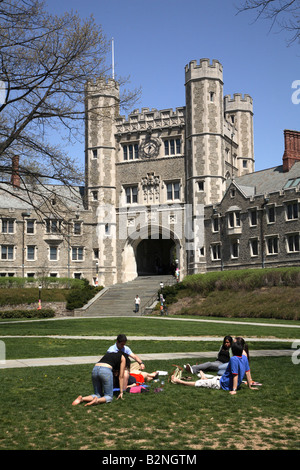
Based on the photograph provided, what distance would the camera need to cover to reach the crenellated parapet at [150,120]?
55.2m

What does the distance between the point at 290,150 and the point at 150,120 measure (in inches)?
593

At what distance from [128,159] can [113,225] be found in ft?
23.4

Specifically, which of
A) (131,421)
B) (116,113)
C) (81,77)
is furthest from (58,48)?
(116,113)

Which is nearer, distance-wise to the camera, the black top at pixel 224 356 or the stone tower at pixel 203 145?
the black top at pixel 224 356

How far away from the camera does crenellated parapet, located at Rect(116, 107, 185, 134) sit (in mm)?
55250

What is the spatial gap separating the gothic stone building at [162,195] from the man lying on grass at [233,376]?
37.5 m

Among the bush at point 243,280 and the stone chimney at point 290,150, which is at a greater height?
the stone chimney at point 290,150

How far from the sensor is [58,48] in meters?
19.5

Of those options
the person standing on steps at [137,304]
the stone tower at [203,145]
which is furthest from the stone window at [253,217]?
the person standing on steps at [137,304]

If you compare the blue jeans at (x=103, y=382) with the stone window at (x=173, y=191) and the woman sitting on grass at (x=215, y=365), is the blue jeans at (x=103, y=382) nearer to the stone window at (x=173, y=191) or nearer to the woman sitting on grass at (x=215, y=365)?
the woman sitting on grass at (x=215, y=365)

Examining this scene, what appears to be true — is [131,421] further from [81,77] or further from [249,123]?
[249,123]

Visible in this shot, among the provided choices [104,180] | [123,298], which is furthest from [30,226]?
[123,298]

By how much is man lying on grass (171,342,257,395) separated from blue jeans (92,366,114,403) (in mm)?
1909

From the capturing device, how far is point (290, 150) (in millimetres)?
49281
